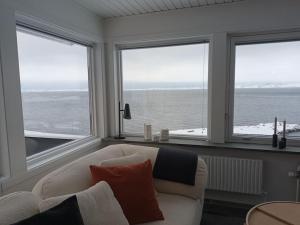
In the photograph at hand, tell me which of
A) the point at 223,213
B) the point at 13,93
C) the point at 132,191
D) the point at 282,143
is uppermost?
the point at 13,93

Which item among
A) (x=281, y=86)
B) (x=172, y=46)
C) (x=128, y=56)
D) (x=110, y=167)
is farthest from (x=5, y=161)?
(x=281, y=86)

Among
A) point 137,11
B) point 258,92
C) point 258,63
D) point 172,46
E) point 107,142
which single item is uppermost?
point 137,11

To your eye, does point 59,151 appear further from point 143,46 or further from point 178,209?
point 143,46

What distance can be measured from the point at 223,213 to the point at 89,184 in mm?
1649

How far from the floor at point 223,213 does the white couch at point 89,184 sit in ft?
1.82

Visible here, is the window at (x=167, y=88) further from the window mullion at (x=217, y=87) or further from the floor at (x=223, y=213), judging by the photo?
the floor at (x=223, y=213)

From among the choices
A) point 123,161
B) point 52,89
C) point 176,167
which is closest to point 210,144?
point 176,167

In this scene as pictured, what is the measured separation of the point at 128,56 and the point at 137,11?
2.09 feet

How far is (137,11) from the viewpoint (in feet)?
9.16

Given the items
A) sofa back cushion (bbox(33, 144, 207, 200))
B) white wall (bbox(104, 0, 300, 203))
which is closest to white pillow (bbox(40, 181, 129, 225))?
sofa back cushion (bbox(33, 144, 207, 200))

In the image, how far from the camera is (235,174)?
261cm

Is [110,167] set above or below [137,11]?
below

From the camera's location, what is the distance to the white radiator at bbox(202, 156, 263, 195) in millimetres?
2545

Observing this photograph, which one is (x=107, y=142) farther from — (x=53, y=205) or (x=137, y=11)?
(x=53, y=205)
